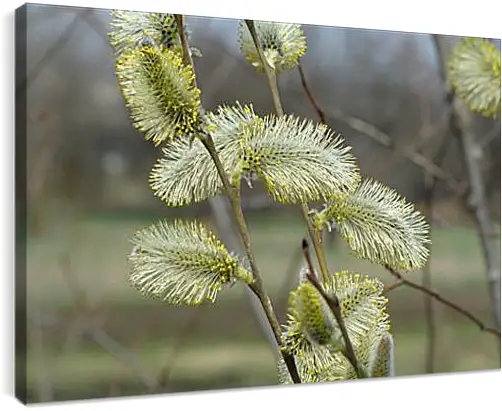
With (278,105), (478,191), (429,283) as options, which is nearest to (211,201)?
(278,105)

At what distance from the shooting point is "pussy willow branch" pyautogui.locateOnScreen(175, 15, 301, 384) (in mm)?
2051

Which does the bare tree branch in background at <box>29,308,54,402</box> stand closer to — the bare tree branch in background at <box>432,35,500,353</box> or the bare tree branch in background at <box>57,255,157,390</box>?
the bare tree branch in background at <box>57,255,157,390</box>

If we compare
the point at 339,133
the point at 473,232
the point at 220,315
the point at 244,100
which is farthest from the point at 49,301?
the point at 473,232

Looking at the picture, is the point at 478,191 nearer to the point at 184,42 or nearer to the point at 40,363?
the point at 184,42

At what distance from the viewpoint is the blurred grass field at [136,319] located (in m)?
2.09

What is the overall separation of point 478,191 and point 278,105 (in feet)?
1.99

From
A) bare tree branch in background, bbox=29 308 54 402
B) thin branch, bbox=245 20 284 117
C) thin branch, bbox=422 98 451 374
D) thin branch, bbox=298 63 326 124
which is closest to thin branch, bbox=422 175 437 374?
thin branch, bbox=422 98 451 374

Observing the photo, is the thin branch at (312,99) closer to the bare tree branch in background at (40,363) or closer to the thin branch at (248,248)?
the thin branch at (248,248)

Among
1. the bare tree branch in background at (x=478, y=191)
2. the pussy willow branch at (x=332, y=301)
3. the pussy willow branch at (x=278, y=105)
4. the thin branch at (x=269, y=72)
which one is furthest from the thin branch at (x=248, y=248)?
the bare tree branch in background at (x=478, y=191)

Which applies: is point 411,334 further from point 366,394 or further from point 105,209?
point 105,209

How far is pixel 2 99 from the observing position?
2.08 metres

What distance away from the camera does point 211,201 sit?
2.18 m

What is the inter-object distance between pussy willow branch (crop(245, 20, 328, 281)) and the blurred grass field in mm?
27

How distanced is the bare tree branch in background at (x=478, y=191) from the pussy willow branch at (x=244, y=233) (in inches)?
24.4
